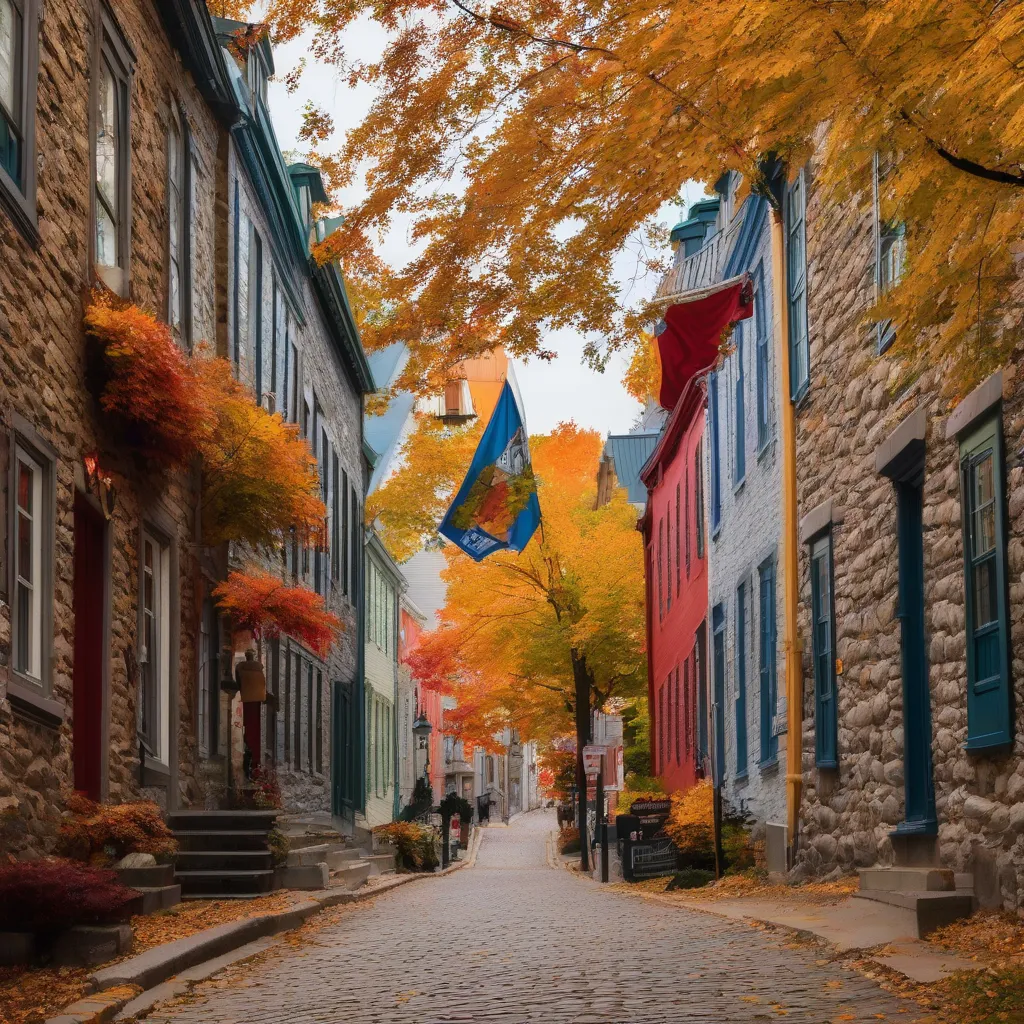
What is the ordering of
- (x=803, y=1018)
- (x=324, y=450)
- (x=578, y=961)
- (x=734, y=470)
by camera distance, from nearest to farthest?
(x=803, y=1018) → (x=578, y=961) → (x=734, y=470) → (x=324, y=450)

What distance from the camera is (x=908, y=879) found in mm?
10516

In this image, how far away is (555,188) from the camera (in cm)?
824

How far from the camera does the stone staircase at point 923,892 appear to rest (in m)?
9.27

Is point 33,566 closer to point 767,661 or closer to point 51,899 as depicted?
point 51,899

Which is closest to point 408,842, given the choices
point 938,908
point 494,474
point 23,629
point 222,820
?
point 494,474

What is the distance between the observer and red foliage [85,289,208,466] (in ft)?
37.8

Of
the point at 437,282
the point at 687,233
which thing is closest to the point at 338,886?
the point at 437,282

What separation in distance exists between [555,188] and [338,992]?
4281 millimetres

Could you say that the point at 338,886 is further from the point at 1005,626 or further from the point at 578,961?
the point at 1005,626

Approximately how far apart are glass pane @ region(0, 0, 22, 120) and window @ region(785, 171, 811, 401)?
7.88m

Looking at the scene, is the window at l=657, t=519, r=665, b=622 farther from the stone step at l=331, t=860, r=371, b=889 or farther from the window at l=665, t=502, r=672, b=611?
the stone step at l=331, t=860, r=371, b=889

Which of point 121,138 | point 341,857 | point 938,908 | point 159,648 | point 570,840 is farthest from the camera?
point 570,840

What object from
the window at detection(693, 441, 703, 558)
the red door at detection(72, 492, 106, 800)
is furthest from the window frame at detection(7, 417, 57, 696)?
the window at detection(693, 441, 703, 558)

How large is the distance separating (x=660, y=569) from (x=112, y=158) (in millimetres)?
21008
